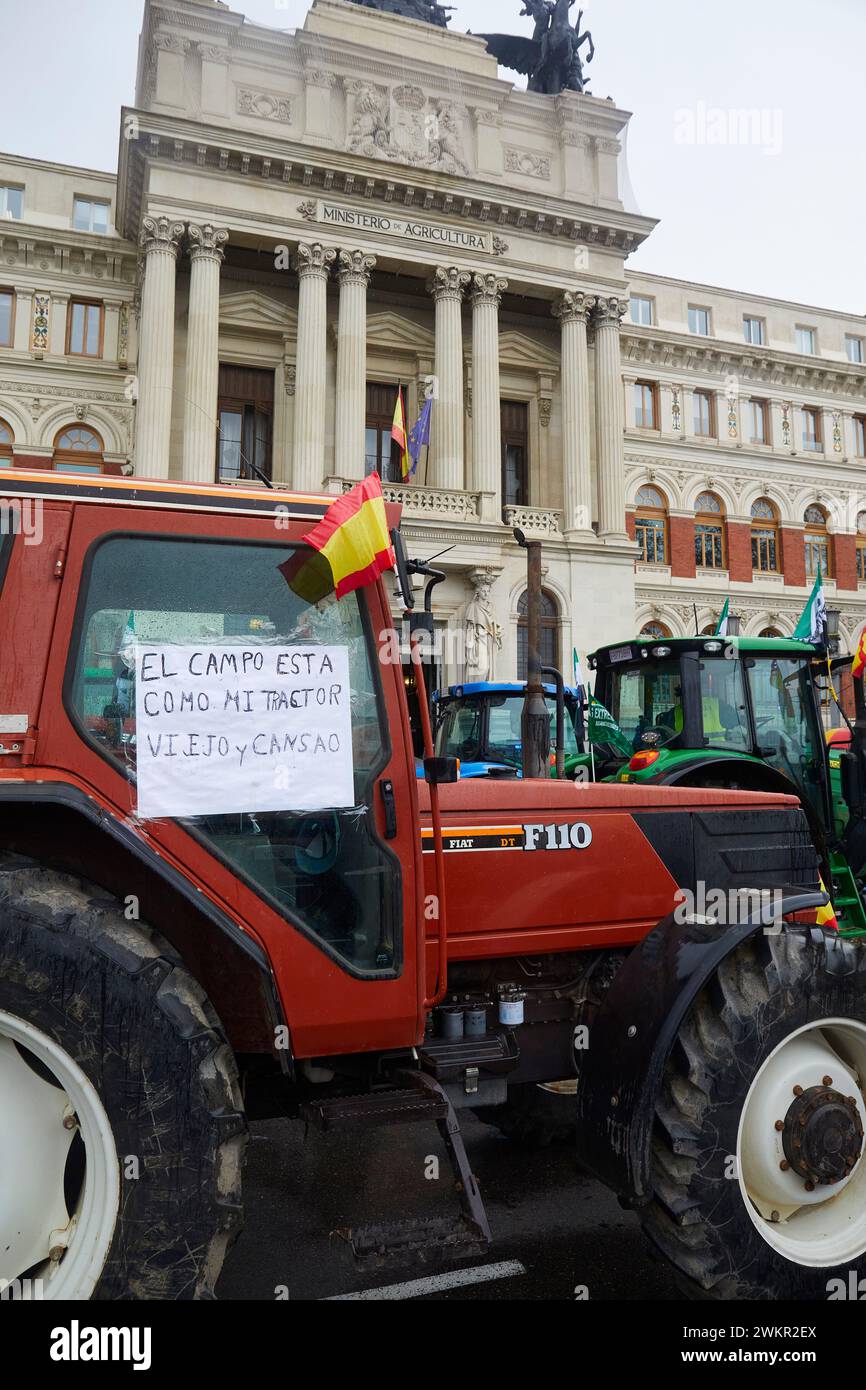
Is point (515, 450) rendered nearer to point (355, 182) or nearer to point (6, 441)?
point (355, 182)

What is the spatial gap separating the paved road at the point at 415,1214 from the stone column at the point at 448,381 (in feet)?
76.1

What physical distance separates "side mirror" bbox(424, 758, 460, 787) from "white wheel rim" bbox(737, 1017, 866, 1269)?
1445 millimetres

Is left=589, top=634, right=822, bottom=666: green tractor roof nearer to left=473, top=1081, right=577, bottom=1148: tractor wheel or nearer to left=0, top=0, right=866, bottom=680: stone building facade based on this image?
left=473, top=1081, right=577, bottom=1148: tractor wheel

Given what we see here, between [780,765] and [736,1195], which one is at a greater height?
[780,765]

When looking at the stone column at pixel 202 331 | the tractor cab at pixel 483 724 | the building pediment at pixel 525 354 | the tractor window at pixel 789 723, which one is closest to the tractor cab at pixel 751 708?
the tractor window at pixel 789 723

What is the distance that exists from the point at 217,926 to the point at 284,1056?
0.46 meters

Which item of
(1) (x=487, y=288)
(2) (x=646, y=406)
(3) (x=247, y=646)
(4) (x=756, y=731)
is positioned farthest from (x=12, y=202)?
(3) (x=247, y=646)

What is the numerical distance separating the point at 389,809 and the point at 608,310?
2980cm

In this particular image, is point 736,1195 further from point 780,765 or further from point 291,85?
point 291,85

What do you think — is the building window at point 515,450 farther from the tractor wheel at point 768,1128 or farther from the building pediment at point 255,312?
the tractor wheel at point 768,1128

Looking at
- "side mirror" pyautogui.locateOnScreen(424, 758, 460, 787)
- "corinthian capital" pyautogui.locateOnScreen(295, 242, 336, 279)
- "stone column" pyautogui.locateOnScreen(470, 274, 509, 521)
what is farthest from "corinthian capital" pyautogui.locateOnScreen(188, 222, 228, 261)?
"side mirror" pyautogui.locateOnScreen(424, 758, 460, 787)

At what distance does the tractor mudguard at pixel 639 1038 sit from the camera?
2.92m

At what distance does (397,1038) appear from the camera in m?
2.83
